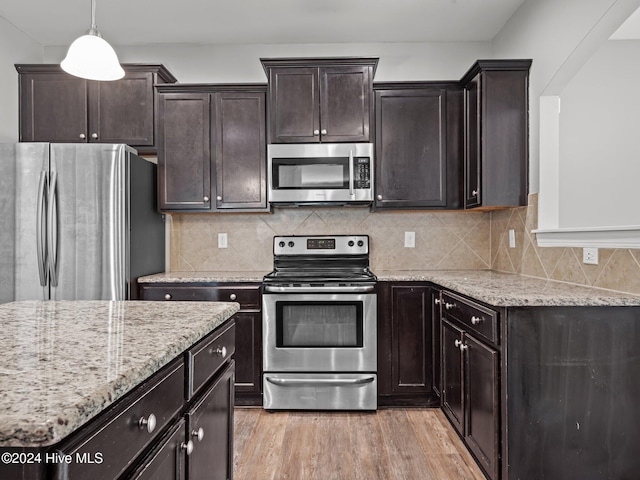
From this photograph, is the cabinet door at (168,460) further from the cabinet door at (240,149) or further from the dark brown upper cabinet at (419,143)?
the dark brown upper cabinet at (419,143)

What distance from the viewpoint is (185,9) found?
296cm

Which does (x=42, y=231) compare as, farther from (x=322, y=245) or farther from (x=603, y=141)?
(x=603, y=141)

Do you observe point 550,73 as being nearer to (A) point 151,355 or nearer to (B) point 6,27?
(A) point 151,355

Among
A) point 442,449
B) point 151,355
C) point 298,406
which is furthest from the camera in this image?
point 298,406

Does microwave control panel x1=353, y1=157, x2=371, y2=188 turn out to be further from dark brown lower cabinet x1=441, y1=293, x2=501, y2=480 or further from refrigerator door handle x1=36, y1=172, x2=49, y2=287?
refrigerator door handle x1=36, y1=172, x2=49, y2=287

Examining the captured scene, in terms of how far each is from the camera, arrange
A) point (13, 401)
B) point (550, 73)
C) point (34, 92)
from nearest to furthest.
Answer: point (13, 401), point (550, 73), point (34, 92)

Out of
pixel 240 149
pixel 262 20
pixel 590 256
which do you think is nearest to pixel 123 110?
pixel 240 149

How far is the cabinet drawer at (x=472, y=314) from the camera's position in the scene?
1.88 meters

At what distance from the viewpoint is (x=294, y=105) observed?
9.96ft

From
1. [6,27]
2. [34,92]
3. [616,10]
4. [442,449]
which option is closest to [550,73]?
[616,10]

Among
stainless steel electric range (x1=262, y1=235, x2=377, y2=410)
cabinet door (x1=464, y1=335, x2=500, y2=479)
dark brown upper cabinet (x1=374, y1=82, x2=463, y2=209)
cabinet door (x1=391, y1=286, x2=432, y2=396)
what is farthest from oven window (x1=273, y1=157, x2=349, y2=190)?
cabinet door (x1=464, y1=335, x2=500, y2=479)

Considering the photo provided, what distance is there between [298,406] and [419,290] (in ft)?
3.67

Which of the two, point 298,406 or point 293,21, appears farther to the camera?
point 293,21

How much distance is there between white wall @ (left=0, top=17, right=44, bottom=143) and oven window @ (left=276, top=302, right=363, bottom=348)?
2.39 metres
